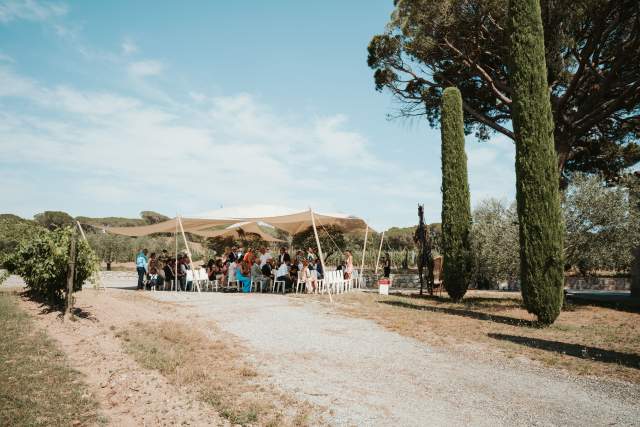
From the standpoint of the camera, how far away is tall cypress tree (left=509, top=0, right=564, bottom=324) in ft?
27.5

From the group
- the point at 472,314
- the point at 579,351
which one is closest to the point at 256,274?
the point at 472,314

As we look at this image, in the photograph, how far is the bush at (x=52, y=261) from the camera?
718cm

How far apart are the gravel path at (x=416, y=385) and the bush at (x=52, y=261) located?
2958 millimetres

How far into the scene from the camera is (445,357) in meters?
5.63

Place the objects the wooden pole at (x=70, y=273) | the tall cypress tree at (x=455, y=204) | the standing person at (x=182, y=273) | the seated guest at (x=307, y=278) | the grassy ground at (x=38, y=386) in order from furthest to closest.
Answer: the standing person at (x=182, y=273)
the seated guest at (x=307, y=278)
the tall cypress tree at (x=455, y=204)
the wooden pole at (x=70, y=273)
the grassy ground at (x=38, y=386)

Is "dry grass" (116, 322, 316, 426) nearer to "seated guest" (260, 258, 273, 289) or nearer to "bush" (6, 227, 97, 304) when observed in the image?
"bush" (6, 227, 97, 304)

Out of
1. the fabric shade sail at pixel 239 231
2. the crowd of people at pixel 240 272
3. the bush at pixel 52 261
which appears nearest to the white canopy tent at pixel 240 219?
the crowd of people at pixel 240 272

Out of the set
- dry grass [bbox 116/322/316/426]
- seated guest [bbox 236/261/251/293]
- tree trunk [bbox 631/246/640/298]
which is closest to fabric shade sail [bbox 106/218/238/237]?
seated guest [bbox 236/261/251/293]

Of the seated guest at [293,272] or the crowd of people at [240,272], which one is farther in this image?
the seated guest at [293,272]

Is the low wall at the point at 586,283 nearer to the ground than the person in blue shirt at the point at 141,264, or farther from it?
nearer to the ground

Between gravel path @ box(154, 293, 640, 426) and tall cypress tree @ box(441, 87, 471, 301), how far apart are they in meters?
5.53

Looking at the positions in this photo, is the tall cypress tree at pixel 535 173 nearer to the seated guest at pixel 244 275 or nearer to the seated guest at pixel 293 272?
the seated guest at pixel 293 272

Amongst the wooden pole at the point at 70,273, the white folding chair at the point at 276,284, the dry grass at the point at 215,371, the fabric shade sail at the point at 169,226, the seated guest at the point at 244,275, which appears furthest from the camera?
the fabric shade sail at the point at 169,226

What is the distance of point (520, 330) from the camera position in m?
7.83
